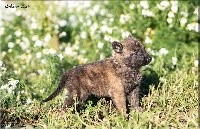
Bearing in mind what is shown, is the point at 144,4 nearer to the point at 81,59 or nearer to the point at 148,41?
the point at 148,41

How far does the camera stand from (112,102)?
21.3 feet

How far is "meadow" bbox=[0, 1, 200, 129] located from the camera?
613 centimetres

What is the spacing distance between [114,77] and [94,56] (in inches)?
96.7

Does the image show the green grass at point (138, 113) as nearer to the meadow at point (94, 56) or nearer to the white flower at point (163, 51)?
the meadow at point (94, 56)

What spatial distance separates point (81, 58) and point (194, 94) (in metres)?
2.66

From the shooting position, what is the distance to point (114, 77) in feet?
20.9

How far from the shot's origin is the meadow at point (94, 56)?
20.1 ft

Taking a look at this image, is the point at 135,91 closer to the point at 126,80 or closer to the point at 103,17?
the point at 126,80

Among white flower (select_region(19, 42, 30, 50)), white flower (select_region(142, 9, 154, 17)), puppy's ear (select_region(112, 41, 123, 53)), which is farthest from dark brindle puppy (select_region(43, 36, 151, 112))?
white flower (select_region(19, 42, 30, 50))

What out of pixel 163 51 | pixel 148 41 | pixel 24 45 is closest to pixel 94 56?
pixel 148 41

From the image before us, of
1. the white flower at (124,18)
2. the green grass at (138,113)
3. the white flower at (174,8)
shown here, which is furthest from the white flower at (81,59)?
the green grass at (138,113)

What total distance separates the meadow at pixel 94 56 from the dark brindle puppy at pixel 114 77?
0.50ft

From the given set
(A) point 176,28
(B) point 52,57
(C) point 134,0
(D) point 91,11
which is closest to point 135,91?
(B) point 52,57

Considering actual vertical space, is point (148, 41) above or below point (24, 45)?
below
